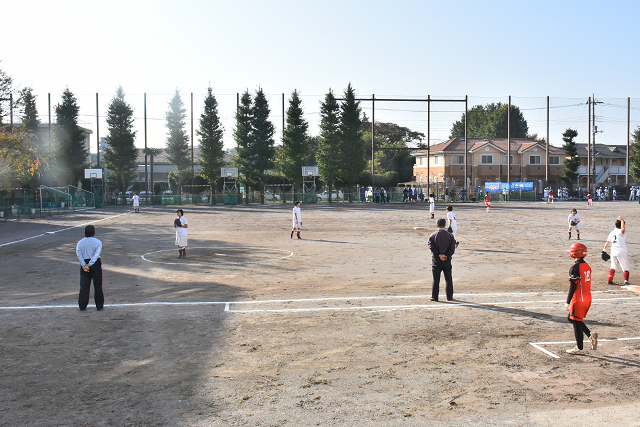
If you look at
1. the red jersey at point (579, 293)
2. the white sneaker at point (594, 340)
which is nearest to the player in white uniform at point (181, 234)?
the red jersey at point (579, 293)

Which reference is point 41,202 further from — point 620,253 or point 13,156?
point 620,253

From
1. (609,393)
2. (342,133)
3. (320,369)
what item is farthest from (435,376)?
(342,133)

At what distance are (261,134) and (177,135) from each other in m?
13.4

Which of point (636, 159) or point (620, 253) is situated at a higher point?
point (636, 159)

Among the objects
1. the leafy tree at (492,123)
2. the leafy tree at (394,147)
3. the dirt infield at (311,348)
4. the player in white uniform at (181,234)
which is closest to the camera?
the dirt infield at (311,348)

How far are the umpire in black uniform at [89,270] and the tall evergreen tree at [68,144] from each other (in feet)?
210

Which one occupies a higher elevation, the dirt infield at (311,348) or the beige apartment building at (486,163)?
the beige apartment building at (486,163)

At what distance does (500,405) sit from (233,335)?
14.5ft

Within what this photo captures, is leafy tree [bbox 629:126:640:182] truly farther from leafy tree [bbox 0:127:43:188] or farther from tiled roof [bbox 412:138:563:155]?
leafy tree [bbox 0:127:43:188]

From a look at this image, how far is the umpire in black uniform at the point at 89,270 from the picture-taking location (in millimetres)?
10391

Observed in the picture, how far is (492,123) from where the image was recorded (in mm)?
108125

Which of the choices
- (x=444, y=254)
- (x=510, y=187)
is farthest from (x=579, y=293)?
(x=510, y=187)

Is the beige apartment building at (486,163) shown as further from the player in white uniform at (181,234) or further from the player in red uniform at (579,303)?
the player in red uniform at (579,303)

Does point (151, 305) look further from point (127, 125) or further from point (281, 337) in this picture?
point (127, 125)
